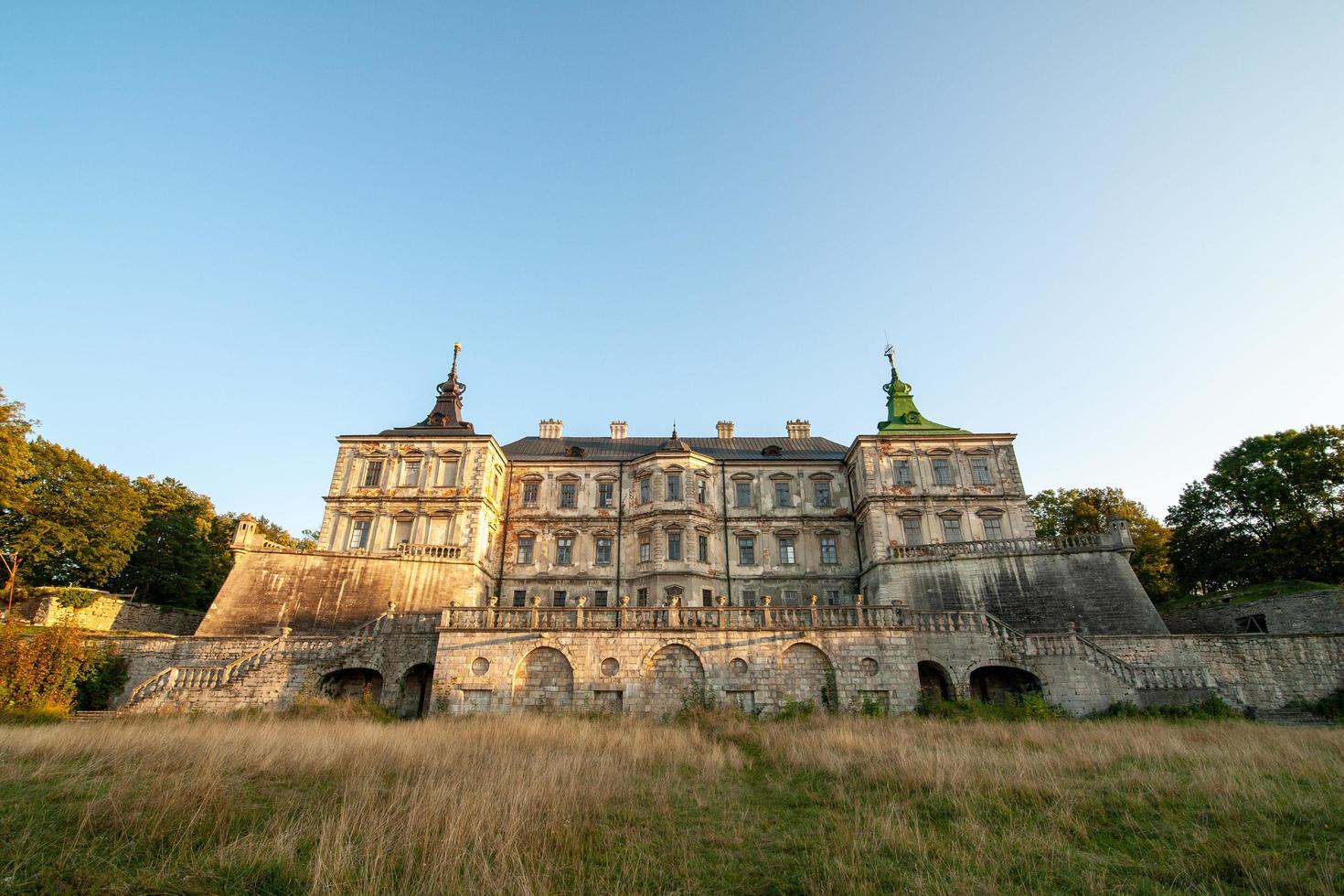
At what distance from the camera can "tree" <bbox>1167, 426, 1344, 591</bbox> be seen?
31.8m

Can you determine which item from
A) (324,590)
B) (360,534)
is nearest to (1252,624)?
(324,590)

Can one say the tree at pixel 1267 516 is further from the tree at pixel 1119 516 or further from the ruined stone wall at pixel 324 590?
the ruined stone wall at pixel 324 590

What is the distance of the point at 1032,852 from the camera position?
6699 mm

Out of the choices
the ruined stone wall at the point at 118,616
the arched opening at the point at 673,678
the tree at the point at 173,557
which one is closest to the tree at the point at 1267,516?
the arched opening at the point at 673,678

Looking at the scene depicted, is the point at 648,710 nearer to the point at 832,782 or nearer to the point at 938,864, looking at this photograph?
the point at 832,782

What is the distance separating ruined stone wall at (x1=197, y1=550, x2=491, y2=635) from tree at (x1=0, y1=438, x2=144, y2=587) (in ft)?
28.1

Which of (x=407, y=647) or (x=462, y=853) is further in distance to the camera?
(x=407, y=647)

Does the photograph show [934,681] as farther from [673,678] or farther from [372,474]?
[372,474]

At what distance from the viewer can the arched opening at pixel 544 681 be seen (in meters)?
21.2

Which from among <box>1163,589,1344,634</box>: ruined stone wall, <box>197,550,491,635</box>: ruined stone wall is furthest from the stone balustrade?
<box>1163,589,1344,634</box>: ruined stone wall

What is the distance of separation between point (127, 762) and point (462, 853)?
23.9ft

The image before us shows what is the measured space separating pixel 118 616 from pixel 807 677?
107 feet

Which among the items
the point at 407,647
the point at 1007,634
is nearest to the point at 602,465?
the point at 407,647

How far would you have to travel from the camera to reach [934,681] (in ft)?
80.6
